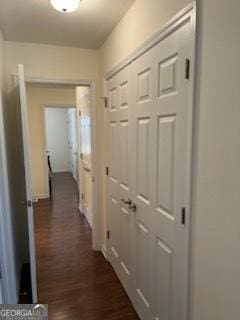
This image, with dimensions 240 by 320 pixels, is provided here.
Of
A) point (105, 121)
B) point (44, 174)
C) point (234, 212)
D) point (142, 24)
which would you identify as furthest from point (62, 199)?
point (234, 212)

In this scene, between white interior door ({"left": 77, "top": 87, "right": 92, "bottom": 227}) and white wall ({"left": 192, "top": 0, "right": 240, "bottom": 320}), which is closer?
white wall ({"left": 192, "top": 0, "right": 240, "bottom": 320})

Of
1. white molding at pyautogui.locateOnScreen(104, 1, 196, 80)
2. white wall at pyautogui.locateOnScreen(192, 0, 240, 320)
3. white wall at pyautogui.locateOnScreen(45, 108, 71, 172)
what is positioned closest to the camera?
white wall at pyautogui.locateOnScreen(192, 0, 240, 320)

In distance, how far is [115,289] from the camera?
2.32 m

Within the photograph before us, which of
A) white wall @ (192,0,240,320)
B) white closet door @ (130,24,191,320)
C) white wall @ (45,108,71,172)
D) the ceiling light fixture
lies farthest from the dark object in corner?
white wall @ (45,108,71,172)

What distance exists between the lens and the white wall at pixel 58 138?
838 centimetres

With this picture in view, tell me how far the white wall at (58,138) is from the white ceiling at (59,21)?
602 centimetres

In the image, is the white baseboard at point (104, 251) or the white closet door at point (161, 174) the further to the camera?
the white baseboard at point (104, 251)

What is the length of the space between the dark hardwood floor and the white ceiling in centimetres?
245

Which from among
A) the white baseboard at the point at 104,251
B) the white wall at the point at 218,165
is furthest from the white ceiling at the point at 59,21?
the white baseboard at the point at 104,251

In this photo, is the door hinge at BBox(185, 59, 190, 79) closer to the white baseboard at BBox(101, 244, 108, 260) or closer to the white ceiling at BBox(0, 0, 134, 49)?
the white ceiling at BBox(0, 0, 134, 49)

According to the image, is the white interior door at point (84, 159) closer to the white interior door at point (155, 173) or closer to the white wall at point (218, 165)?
the white interior door at point (155, 173)

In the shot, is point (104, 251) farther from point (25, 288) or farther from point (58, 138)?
point (58, 138)

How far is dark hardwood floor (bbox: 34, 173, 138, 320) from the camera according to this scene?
80.5 inches

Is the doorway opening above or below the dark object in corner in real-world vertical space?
above
